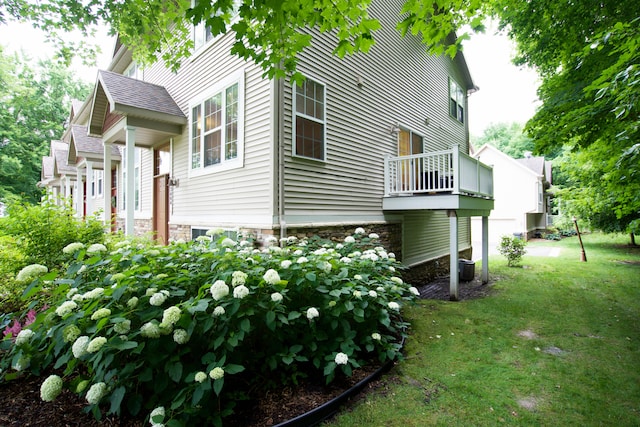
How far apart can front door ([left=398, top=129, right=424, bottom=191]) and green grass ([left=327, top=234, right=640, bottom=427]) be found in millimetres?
3203

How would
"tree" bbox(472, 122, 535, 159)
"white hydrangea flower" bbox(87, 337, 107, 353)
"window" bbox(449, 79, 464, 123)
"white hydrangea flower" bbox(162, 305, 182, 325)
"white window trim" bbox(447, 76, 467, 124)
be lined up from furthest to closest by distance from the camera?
"tree" bbox(472, 122, 535, 159), "window" bbox(449, 79, 464, 123), "white window trim" bbox(447, 76, 467, 124), "white hydrangea flower" bbox(162, 305, 182, 325), "white hydrangea flower" bbox(87, 337, 107, 353)

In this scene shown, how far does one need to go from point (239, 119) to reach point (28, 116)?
2743 centimetres

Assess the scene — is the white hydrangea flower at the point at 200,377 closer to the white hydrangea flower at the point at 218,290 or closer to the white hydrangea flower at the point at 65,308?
the white hydrangea flower at the point at 218,290

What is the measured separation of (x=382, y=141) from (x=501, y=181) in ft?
69.2

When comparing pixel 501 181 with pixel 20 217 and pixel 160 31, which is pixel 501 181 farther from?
pixel 20 217

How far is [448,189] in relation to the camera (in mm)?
6773

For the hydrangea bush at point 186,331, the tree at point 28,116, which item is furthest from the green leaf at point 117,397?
the tree at point 28,116

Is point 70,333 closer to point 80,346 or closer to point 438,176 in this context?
point 80,346

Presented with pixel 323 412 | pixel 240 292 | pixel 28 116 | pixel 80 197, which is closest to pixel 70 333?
pixel 240 292

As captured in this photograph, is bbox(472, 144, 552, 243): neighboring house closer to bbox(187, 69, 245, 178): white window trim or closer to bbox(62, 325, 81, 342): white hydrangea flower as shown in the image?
bbox(187, 69, 245, 178): white window trim

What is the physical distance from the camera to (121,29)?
17.8ft

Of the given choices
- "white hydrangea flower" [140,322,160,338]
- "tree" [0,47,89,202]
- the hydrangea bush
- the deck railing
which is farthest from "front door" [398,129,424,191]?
"tree" [0,47,89,202]

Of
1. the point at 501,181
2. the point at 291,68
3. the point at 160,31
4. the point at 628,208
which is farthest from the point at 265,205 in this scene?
the point at 501,181

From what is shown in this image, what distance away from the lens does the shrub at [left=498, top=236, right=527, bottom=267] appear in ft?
38.1
